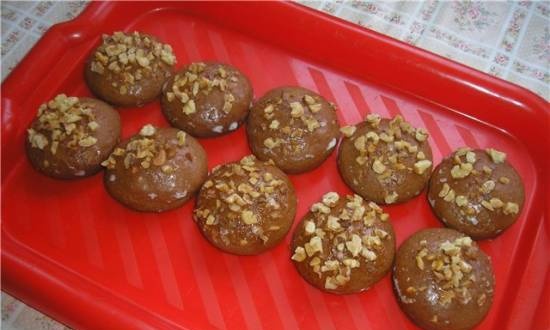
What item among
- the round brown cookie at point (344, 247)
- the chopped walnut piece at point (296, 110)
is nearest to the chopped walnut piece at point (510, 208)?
the round brown cookie at point (344, 247)

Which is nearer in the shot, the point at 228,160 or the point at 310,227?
the point at 310,227

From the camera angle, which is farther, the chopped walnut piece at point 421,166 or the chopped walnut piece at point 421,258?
the chopped walnut piece at point 421,166

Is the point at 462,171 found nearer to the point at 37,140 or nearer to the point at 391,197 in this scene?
the point at 391,197

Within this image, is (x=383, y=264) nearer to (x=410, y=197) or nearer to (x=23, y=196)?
(x=410, y=197)

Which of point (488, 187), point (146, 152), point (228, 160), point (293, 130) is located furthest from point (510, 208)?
point (146, 152)

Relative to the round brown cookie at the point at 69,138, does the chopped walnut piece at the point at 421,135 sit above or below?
below

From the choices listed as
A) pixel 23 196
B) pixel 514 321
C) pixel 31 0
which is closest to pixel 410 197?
pixel 514 321

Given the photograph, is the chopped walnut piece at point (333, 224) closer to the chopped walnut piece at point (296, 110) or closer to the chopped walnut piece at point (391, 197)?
the chopped walnut piece at point (391, 197)
